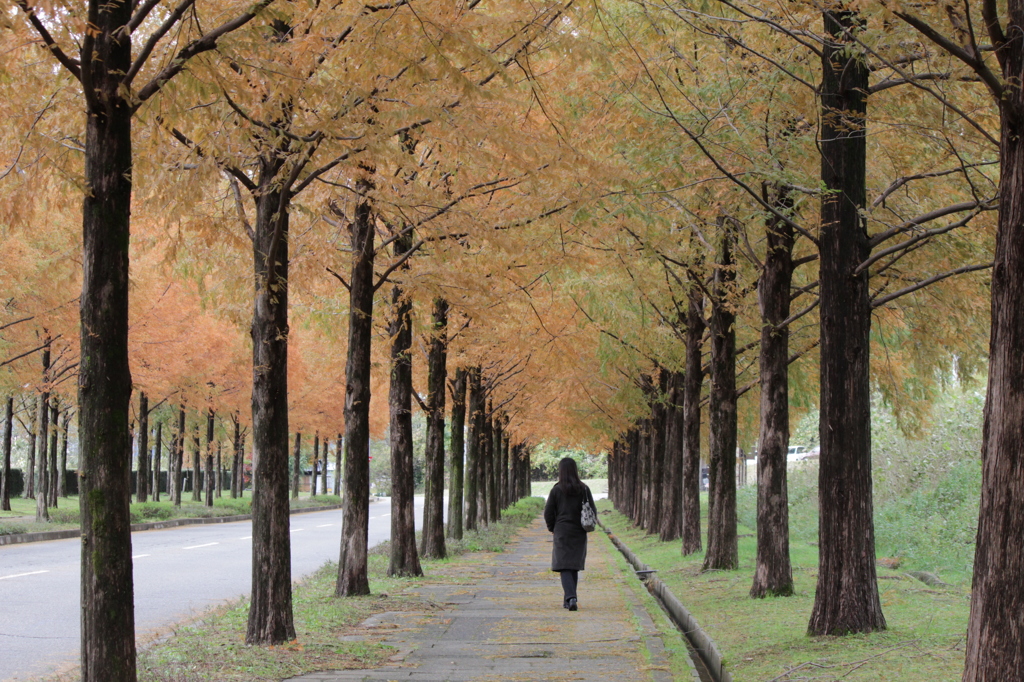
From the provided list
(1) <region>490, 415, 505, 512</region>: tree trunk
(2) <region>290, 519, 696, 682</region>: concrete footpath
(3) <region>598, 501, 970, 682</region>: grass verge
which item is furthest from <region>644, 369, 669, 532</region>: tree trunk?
(2) <region>290, 519, 696, 682</region>: concrete footpath

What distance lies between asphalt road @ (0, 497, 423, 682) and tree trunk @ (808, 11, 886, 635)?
6770mm

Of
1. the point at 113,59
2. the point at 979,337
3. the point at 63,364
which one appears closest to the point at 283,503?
the point at 113,59

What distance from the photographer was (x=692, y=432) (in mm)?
20250

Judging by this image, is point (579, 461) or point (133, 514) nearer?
point (133, 514)

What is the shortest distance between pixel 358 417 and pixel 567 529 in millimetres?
3110

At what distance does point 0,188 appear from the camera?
24.5 feet

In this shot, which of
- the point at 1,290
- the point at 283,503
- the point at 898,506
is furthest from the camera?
the point at 898,506

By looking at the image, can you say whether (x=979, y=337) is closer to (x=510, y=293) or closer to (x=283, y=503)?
(x=510, y=293)

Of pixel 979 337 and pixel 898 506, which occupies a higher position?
pixel 979 337

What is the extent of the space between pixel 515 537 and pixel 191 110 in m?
25.5

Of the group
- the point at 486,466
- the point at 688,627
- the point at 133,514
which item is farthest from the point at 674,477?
the point at 133,514

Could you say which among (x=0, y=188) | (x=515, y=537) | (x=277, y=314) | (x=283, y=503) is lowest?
(x=515, y=537)

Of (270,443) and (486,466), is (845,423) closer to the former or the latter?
(270,443)

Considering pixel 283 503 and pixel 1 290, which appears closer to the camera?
pixel 283 503
